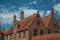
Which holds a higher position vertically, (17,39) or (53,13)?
(53,13)

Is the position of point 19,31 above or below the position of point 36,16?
below

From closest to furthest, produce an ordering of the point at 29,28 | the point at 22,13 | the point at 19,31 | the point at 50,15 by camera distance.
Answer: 1. the point at 29,28
2. the point at 19,31
3. the point at 50,15
4. the point at 22,13

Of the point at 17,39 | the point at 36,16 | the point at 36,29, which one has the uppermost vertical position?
the point at 36,16

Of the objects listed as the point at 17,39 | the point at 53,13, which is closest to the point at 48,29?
the point at 53,13

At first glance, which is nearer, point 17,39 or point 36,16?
point 36,16

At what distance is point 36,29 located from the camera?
20.5 m

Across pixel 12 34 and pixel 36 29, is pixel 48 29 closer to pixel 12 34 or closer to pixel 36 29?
pixel 36 29

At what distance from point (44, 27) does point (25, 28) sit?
8.49 ft

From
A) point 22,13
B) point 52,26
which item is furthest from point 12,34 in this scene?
point 52,26

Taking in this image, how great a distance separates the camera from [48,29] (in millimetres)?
21922

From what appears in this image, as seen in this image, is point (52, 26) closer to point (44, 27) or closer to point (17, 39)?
point (44, 27)

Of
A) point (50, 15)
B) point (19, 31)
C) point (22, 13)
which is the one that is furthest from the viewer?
point (22, 13)

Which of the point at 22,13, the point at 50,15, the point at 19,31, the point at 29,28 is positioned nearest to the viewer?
the point at 29,28

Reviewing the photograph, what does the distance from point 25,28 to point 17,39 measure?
2.64m
